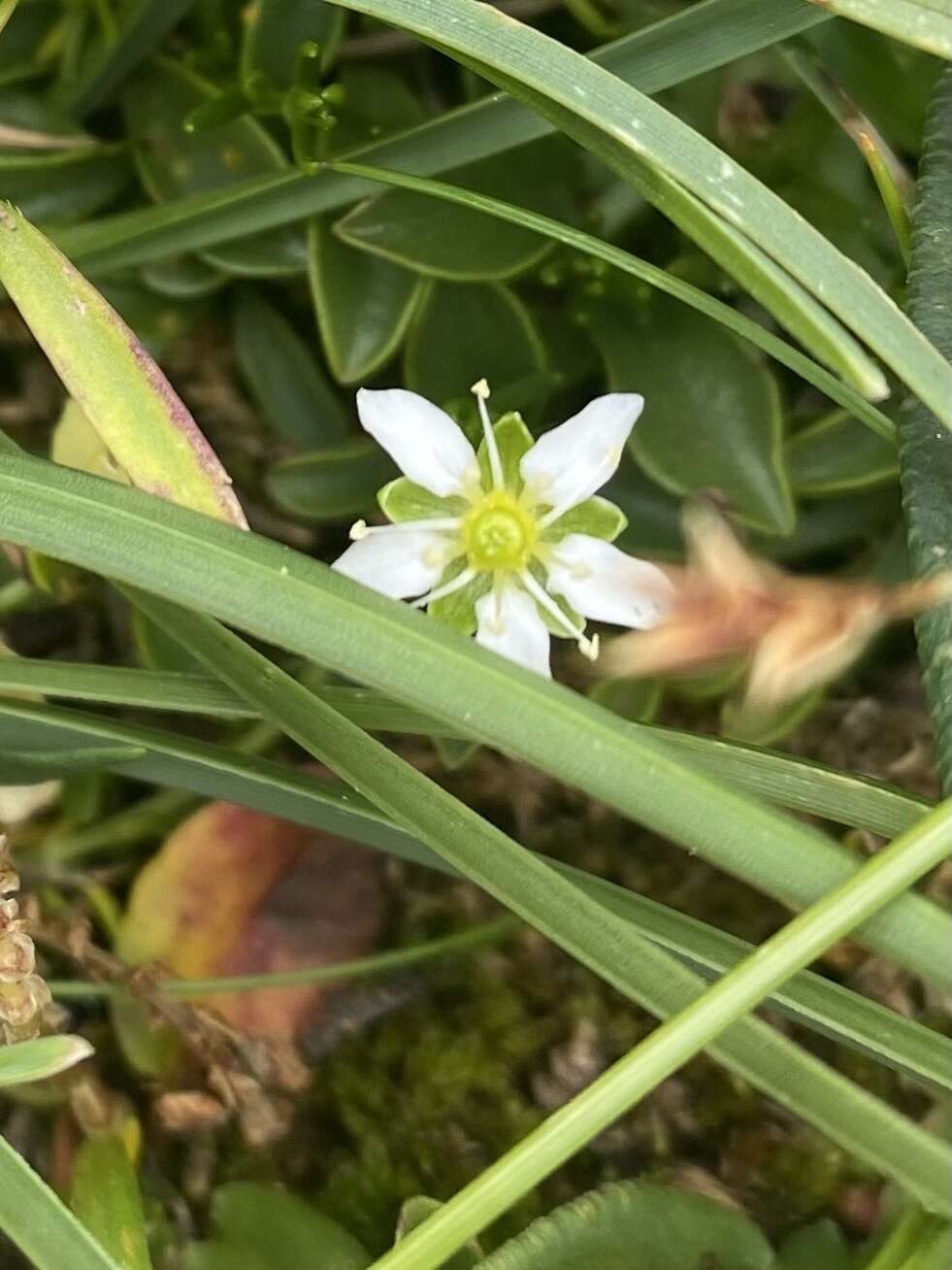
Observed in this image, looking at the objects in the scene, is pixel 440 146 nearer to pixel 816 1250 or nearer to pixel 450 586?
pixel 450 586

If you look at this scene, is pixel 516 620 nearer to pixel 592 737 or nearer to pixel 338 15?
pixel 592 737

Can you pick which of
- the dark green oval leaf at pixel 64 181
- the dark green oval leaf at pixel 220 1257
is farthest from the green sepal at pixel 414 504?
the dark green oval leaf at pixel 220 1257

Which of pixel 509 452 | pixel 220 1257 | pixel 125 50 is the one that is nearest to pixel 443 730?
pixel 509 452

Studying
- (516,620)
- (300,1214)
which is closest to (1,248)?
(516,620)

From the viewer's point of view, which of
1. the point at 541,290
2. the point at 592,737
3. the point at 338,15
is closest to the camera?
the point at 592,737

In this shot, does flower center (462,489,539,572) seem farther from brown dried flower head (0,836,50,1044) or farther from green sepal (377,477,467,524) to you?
brown dried flower head (0,836,50,1044)

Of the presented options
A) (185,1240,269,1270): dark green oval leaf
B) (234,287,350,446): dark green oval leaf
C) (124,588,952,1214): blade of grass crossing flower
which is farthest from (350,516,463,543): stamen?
(185,1240,269,1270): dark green oval leaf
